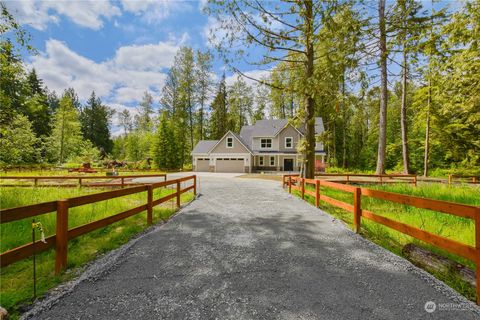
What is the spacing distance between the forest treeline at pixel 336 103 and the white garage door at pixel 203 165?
4.42 meters

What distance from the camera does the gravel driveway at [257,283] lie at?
7.74 ft

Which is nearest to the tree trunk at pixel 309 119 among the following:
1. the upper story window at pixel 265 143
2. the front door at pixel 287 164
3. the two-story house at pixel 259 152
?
the two-story house at pixel 259 152

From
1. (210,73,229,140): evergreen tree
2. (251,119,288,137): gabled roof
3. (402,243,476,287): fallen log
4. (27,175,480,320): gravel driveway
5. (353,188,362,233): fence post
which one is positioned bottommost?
(27,175,480,320): gravel driveway

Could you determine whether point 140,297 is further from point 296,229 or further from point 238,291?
point 296,229

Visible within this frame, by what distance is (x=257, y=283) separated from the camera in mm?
2896

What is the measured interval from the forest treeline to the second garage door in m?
7.91

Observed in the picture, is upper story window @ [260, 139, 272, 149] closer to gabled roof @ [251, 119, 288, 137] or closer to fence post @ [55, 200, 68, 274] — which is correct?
gabled roof @ [251, 119, 288, 137]

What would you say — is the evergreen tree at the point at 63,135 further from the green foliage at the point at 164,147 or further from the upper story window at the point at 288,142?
the upper story window at the point at 288,142

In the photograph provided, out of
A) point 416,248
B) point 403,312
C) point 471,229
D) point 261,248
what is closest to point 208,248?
point 261,248

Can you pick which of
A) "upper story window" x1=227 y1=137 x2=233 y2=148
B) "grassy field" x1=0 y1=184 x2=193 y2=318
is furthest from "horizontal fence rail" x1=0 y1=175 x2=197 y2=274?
"upper story window" x1=227 y1=137 x2=233 y2=148

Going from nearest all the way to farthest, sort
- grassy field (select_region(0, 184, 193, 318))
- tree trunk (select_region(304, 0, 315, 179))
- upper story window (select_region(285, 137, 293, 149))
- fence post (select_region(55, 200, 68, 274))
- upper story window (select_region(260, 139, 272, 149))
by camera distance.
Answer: grassy field (select_region(0, 184, 193, 318))
fence post (select_region(55, 200, 68, 274))
tree trunk (select_region(304, 0, 315, 179))
upper story window (select_region(285, 137, 293, 149))
upper story window (select_region(260, 139, 272, 149))

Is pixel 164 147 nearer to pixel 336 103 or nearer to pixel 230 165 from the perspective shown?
pixel 230 165

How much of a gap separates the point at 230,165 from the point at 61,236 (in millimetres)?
28284

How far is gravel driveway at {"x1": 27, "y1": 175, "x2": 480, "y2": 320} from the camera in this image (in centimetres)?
236
